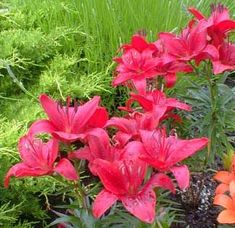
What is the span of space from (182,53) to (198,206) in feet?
2.17

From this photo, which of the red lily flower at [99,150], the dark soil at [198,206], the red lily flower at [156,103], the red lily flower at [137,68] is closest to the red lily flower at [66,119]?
the red lily flower at [99,150]

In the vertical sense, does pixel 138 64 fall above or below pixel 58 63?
above

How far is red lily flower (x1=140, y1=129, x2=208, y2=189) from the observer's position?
101 centimetres

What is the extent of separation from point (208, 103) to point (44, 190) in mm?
544

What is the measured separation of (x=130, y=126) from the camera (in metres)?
1.15

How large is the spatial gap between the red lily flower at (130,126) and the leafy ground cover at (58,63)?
362 mm

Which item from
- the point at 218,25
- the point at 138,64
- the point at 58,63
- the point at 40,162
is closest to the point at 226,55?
the point at 218,25

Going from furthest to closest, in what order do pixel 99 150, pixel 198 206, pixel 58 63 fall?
pixel 58 63
pixel 198 206
pixel 99 150

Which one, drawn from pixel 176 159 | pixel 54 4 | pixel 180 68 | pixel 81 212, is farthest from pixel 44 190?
pixel 54 4

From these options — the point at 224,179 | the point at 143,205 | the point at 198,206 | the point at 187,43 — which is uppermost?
the point at 187,43

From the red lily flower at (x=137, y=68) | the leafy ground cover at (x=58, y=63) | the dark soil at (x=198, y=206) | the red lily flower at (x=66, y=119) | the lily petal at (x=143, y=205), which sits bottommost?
the dark soil at (x=198, y=206)

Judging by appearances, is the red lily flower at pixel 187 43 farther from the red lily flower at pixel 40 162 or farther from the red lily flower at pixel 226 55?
the red lily flower at pixel 40 162

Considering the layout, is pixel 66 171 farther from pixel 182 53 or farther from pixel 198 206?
pixel 198 206

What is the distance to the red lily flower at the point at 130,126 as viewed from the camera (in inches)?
43.8
